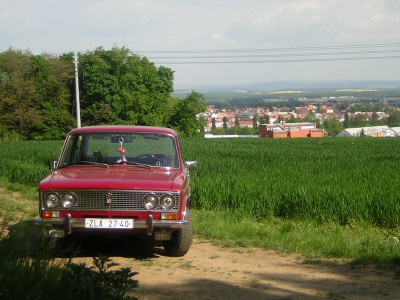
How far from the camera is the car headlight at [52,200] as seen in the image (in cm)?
813

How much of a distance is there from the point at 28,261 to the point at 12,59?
71.7m

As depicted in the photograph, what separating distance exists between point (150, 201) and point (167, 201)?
0.21m

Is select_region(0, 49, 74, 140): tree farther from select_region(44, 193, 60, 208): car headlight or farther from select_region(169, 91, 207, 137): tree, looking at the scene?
select_region(44, 193, 60, 208): car headlight

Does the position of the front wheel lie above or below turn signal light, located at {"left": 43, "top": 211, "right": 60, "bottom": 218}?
below

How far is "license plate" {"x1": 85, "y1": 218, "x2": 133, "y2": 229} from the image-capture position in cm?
803

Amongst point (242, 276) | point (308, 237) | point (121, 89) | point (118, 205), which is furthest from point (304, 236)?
point (121, 89)

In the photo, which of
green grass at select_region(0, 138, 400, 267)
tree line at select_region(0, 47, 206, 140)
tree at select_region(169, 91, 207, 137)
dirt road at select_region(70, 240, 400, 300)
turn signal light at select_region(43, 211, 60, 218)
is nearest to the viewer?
dirt road at select_region(70, 240, 400, 300)

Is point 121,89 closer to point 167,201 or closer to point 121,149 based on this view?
point 121,149

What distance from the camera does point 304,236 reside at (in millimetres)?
10094

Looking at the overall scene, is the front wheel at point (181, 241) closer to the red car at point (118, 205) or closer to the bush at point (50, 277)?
the red car at point (118, 205)

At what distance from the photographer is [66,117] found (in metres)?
70.6

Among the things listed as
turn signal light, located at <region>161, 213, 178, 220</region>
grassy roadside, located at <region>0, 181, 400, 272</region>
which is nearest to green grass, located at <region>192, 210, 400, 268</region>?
grassy roadside, located at <region>0, 181, 400, 272</region>

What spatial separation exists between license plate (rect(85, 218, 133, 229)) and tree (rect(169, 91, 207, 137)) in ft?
230

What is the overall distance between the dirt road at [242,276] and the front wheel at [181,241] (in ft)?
0.35
